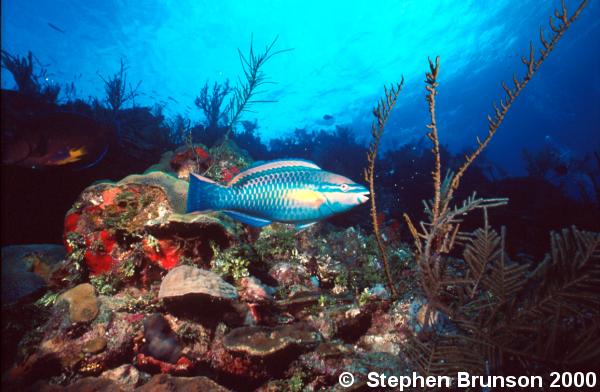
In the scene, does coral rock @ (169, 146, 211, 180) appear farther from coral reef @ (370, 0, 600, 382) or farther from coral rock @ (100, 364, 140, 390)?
coral reef @ (370, 0, 600, 382)

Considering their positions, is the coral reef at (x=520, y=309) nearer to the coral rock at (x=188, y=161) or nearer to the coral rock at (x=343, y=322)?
the coral rock at (x=343, y=322)

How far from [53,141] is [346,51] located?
1421 inches

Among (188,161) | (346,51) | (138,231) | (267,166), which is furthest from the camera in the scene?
(346,51)

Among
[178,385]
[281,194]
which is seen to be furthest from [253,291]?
[281,194]

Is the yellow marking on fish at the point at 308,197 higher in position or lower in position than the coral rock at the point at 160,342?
higher

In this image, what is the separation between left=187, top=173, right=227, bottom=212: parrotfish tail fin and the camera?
208 cm

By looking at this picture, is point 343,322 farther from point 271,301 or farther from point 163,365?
point 163,365

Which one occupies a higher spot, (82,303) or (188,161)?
(188,161)

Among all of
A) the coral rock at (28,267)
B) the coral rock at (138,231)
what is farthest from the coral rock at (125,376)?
the coral rock at (28,267)

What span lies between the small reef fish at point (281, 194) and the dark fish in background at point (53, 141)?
62.6 inches

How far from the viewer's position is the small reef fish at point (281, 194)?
2.02 m

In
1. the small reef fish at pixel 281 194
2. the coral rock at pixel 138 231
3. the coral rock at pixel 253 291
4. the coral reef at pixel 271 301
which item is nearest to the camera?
the small reef fish at pixel 281 194

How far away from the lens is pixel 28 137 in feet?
8.14

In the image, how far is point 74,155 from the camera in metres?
3.06
